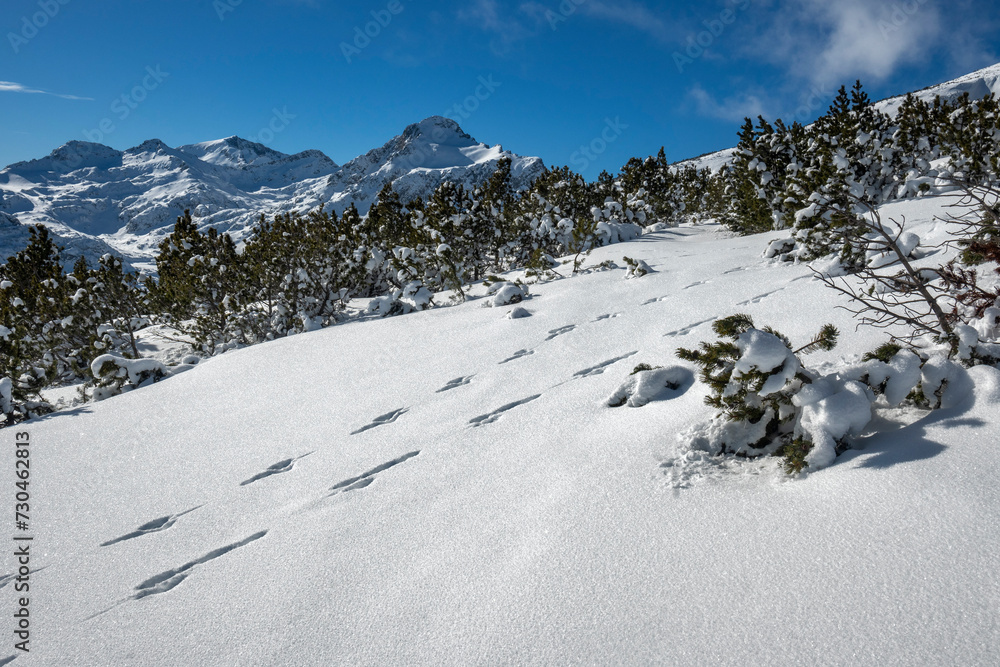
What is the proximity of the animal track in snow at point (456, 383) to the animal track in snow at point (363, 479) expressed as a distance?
1.39 meters

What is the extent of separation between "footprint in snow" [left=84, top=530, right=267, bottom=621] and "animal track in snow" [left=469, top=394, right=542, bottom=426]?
1752mm

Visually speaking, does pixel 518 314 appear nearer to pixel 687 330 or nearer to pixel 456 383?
pixel 456 383

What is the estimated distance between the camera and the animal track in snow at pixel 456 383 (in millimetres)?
4938

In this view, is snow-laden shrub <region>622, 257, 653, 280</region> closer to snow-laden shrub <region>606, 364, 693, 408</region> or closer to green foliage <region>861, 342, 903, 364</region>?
snow-laden shrub <region>606, 364, 693, 408</region>

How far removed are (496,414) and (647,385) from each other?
1.32 meters

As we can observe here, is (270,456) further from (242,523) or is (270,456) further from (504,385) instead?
(504,385)

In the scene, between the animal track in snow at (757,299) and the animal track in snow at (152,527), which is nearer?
the animal track in snow at (152,527)

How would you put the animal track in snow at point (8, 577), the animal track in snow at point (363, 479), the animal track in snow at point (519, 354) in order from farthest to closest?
the animal track in snow at point (519, 354) < the animal track in snow at point (363, 479) < the animal track in snow at point (8, 577)

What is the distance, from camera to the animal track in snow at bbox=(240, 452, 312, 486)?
11.9 feet

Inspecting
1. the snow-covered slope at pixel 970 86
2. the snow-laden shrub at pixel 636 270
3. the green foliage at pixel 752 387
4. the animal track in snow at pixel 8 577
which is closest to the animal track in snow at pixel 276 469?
the animal track in snow at pixel 8 577

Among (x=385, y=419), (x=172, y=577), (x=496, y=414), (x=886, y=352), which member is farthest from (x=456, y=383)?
(x=886, y=352)

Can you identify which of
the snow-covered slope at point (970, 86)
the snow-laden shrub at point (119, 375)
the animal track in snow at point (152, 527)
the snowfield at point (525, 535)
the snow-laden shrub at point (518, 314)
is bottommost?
the snowfield at point (525, 535)

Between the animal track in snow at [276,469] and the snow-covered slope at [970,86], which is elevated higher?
the snow-covered slope at [970,86]

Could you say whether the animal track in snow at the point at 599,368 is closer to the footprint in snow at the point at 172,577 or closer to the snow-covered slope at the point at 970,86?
the footprint in snow at the point at 172,577
